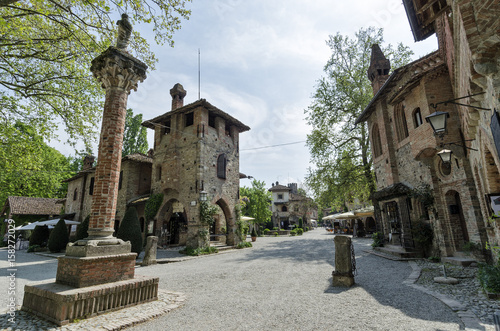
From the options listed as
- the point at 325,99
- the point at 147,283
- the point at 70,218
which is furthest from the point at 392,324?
the point at 70,218

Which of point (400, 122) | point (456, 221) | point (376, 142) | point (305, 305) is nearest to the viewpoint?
point (305, 305)

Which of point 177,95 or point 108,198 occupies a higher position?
point 177,95

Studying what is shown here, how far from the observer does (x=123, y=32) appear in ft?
20.7

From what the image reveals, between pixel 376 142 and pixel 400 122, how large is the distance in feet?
9.24

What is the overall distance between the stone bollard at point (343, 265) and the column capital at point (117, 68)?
24.5 ft

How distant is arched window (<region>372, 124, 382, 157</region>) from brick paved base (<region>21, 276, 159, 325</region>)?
49.7 ft

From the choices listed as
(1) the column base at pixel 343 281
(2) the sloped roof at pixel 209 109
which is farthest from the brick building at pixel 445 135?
(2) the sloped roof at pixel 209 109

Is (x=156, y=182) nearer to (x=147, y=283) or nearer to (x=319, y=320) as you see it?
(x=147, y=283)

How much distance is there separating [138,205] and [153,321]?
669 inches

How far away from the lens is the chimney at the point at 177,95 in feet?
64.4

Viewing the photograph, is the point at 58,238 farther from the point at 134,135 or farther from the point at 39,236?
the point at 134,135

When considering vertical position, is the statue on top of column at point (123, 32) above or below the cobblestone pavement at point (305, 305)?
above

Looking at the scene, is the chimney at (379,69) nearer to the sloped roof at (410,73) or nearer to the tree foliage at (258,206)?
the sloped roof at (410,73)

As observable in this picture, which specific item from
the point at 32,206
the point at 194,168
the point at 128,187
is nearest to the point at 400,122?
the point at 194,168
